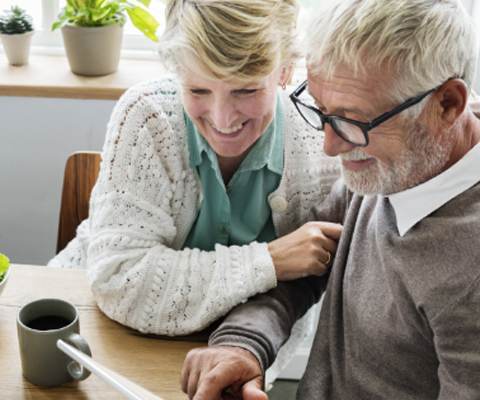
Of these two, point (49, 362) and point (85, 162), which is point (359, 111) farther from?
point (85, 162)

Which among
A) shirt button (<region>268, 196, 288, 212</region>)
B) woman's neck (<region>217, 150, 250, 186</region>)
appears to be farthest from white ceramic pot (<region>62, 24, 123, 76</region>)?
shirt button (<region>268, 196, 288, 212</region>)

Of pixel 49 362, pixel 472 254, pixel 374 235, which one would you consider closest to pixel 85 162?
pixel 49 362

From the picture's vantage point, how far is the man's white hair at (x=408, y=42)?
0.72 meters

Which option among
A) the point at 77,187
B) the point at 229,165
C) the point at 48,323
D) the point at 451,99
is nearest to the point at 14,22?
the point at 77,187

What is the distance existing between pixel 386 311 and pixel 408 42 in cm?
43

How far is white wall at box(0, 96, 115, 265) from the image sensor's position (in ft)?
6.50

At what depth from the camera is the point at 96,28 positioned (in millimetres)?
1762

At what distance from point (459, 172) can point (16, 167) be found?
1745 mm

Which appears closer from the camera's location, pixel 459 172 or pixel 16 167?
pixel 459 172

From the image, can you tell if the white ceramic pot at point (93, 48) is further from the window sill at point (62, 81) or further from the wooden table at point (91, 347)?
the wooden table at point (91, 347)

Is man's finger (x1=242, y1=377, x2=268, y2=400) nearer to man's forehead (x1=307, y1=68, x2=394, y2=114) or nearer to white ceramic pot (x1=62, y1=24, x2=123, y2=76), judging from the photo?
man's forehead (x1=307, y1=68, x2=394, y2=114)

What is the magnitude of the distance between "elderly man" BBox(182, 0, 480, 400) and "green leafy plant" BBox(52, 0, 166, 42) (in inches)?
40.5

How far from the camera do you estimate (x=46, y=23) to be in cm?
204

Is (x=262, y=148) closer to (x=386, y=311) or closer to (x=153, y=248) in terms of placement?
(x=153, y=248)
